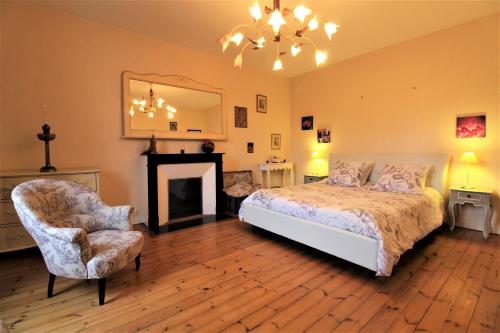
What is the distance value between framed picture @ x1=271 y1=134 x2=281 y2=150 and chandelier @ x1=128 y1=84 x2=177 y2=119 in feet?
7.66

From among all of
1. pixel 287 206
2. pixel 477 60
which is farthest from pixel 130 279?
pixel 477 60

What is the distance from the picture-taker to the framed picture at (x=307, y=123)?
5492 millimetres

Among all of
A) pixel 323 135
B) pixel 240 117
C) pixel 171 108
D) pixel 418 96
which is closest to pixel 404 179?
pixel 418 96

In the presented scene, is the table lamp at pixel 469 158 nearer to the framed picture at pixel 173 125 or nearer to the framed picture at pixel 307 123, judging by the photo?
the framed picture at pixel 307 123

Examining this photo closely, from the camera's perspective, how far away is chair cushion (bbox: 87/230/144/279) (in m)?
1.82

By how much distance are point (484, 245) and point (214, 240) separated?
3237 mm

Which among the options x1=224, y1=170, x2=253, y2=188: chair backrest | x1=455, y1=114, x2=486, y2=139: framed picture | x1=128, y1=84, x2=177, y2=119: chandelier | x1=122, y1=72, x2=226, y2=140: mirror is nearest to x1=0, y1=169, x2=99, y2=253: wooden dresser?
x1=122, y1=72, x2=226, y2=140: mirror

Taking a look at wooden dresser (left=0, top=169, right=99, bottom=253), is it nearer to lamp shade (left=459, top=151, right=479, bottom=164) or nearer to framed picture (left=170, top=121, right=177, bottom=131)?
framed picture (left=170, top=121, right=177, bottom=131)

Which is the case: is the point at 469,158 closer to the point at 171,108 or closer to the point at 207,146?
the point at 207,146

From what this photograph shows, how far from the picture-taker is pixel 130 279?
2.24 metres

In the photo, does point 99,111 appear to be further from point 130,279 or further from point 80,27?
point 130,279

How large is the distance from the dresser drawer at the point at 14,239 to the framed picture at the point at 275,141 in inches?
169

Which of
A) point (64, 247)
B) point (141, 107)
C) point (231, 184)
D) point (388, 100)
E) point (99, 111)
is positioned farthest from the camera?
point (231, 184)

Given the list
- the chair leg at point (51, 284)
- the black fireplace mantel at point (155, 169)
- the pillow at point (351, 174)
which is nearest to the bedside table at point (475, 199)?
the pillow at point (351, 174)
